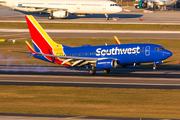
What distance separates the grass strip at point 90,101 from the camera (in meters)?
27.6

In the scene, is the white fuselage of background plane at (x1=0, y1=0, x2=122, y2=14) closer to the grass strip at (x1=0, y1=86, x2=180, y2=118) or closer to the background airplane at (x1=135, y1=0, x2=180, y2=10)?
the background airplane at (x1=135, y1=0, x2=180, y2=10)

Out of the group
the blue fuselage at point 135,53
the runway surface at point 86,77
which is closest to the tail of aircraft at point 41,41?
the runway surface at point 86,77

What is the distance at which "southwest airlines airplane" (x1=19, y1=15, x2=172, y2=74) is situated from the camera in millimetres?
43688

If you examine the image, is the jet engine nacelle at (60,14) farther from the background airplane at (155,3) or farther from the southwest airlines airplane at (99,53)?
the southwest airlines airplane at (99,53)

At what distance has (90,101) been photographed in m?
31.3

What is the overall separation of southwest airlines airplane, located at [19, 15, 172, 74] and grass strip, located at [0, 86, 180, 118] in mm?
8268

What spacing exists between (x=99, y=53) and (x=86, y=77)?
13.8 ft

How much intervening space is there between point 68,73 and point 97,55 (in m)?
5.53

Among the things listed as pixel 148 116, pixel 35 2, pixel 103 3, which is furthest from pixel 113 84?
pixel 35 2

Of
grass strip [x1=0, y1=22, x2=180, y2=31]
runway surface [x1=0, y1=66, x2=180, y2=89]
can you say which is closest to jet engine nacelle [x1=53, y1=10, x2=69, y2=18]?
grass strip [x1=0, y1=22, x2=180, y2=31]

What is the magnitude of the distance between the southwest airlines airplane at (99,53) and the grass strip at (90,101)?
8268 mm

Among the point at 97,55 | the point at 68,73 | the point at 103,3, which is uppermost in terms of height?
the point at 103,3

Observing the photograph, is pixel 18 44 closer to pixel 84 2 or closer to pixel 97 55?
pixel 97 55

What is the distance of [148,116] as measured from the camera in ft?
85.5
